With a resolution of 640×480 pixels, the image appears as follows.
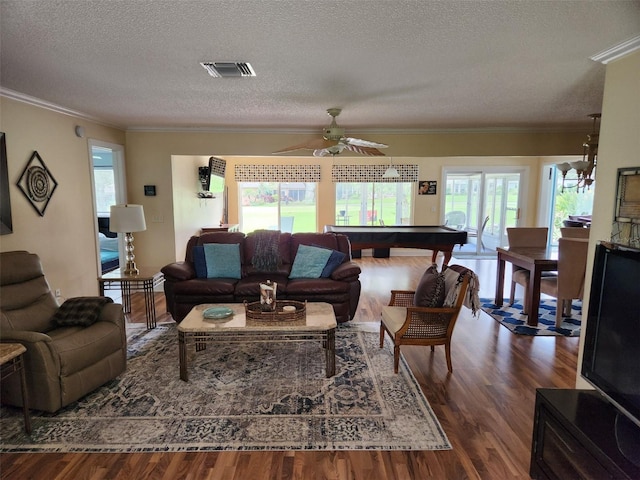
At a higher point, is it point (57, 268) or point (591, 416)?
point (57, 268)

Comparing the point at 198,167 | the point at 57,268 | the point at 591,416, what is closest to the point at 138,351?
the point at 57,268

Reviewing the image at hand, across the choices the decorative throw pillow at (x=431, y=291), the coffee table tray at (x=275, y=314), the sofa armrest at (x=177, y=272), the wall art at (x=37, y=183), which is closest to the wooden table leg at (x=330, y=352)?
the coffee table tray at (x=275, y=314)

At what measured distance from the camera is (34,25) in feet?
6.43

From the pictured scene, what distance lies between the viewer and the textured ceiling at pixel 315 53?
181 centimetres

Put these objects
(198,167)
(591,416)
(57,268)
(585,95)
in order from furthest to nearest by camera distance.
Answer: (198,167), (57,268), (585,95), (591,416)

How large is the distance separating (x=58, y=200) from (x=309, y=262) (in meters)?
2.79

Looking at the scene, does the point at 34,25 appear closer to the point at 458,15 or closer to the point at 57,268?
the point at 458,15

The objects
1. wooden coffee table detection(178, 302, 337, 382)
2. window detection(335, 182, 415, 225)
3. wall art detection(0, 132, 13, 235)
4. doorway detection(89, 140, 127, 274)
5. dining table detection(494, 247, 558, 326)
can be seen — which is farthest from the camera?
window detection(335, 182, 415, 225)

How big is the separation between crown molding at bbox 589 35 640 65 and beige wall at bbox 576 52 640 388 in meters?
0.03

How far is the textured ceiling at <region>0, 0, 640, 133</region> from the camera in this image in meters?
1.81

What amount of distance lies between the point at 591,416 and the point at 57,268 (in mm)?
4659

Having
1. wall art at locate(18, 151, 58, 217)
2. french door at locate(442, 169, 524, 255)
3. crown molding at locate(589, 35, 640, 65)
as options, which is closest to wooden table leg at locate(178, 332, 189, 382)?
wall art at locate(18, 151, 58, 217)

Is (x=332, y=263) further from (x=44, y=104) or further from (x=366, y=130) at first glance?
(x=44, y=104)

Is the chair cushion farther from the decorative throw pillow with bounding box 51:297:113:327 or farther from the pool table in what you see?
the pool table
